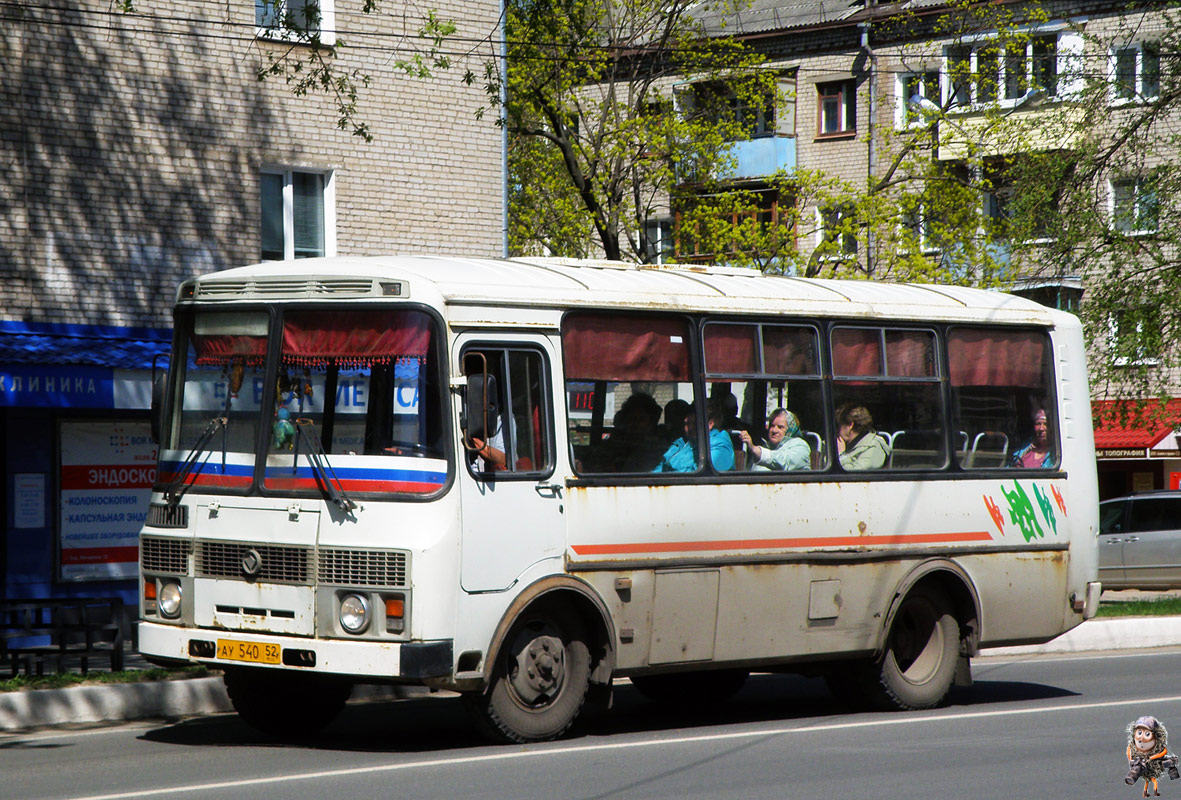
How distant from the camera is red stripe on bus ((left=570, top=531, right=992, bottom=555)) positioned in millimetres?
10383

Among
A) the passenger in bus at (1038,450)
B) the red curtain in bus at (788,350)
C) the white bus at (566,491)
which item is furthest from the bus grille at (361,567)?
the passenger in bus at (1038,450)

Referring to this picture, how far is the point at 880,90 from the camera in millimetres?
44781

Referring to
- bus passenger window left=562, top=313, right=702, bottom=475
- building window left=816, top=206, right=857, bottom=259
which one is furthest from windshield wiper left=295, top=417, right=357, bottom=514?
building window left=816, top=206, right=857, bottom=259

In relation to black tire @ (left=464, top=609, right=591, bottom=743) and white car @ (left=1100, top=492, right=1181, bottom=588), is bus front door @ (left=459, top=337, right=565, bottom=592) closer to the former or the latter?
black tire @ (left=464, top=609, right=591, bottom=743)

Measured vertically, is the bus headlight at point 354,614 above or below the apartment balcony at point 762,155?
below

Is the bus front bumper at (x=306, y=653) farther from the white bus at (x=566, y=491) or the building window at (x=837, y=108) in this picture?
the building window at (x=837, y=108)

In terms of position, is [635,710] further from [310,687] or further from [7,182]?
[7,182]

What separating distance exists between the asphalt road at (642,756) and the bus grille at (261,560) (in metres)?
1.00

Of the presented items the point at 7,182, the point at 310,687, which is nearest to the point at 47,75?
the point at 7,182

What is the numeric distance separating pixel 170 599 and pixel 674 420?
3247 mm

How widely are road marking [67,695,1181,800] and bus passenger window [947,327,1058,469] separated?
71.6 inches

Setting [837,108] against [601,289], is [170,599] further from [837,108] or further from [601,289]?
[837,108]

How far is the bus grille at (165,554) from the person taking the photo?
10.0 metres

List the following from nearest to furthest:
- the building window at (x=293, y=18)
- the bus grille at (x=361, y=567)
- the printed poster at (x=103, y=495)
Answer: the bus grille at (x=361, y=567), the printed poster at (x=103, y=495), the building window at (x=293, y=18)
